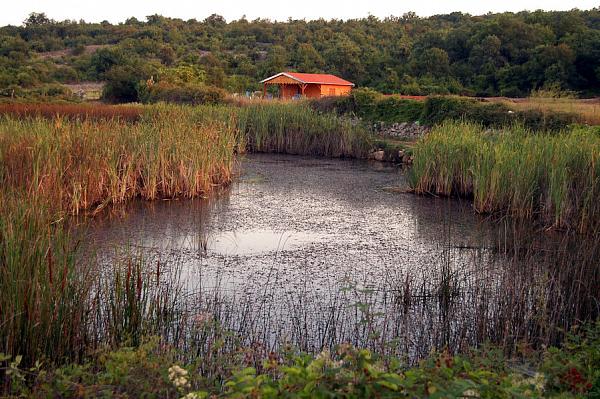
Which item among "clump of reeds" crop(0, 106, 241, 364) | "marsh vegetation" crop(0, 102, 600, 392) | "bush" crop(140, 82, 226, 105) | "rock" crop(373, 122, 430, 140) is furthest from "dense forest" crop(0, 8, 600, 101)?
"clump of reeds" crop(0, 106, 241, 364)

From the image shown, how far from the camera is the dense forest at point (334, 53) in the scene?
32.1 m

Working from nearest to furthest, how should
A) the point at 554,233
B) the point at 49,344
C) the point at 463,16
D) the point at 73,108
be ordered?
the point at 49,344, the point at 554,233, the point at 73,108, the point at 463,16

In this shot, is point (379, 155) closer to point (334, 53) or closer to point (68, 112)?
point (68, 112)

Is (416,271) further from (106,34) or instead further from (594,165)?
(106,34)

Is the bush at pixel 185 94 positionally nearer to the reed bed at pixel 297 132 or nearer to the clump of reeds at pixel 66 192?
the reed bed at pixel 297 132

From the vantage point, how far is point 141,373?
3211 millimetres

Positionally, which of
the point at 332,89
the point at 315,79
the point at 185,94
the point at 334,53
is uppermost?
the point at 334,53

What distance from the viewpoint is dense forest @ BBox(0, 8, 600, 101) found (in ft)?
105

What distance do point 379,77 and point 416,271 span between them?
35920 millimetres

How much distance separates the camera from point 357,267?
6.71m

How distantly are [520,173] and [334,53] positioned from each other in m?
37.3

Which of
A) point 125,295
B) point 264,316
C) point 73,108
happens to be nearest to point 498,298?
point 264,316

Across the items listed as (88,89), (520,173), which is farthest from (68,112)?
(88,89)

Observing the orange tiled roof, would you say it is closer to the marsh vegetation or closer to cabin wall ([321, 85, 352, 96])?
cabin wall ([321, 85, 352, 96])
